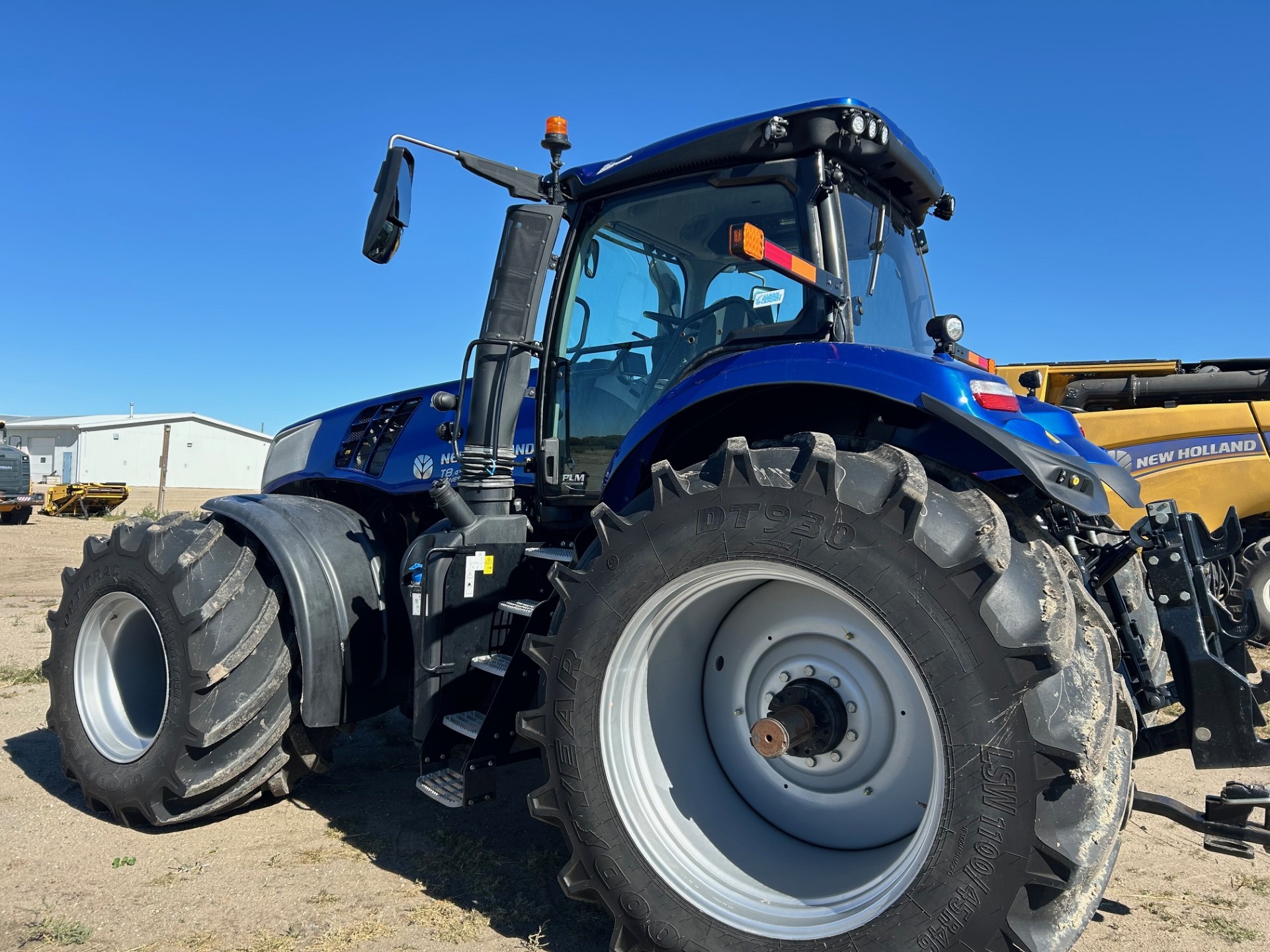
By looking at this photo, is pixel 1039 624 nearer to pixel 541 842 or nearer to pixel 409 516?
pixel 541 842

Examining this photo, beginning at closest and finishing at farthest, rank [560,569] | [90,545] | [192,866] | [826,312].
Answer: [560,569]
[826,312]
[192,866]
[90,545]

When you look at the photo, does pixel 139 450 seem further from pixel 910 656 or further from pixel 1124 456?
pixel 910 656

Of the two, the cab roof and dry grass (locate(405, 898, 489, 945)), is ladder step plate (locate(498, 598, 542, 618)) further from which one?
the cab roof

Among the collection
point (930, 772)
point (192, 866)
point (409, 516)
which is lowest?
point (192, 866)

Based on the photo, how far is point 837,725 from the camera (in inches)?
98.6

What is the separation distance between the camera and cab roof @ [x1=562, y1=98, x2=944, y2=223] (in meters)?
2.97

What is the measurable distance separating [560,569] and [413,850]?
1497 millimetres

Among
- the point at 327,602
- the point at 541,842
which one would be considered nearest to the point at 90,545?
the point at 327,602

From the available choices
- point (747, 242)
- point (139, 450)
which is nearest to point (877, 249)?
point (747, 242)

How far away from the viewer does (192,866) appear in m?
3.28

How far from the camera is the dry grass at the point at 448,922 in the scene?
2.72m

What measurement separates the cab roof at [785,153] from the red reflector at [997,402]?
107 centimetres

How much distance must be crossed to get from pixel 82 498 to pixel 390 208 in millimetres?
24347

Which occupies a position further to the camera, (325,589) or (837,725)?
(325,589)
